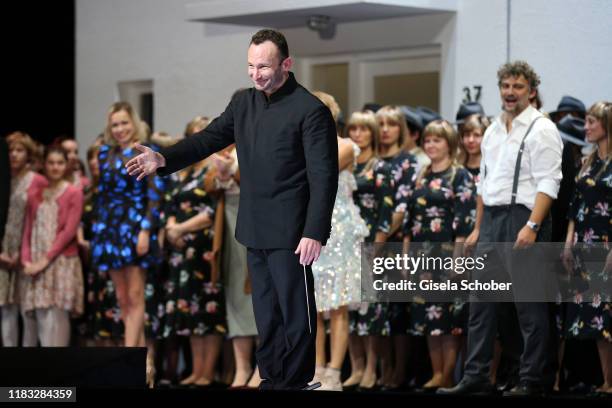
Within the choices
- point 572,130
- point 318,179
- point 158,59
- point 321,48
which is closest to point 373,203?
point 572,130

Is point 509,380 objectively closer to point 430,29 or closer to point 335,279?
point 335,279

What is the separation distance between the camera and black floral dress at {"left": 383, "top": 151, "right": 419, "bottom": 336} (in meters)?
6.94

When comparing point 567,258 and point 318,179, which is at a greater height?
point 318,179

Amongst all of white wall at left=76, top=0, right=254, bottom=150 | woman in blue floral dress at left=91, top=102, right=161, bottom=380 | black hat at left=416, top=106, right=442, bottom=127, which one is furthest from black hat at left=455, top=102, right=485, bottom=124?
white wall at left=76, top=0, right=254, bottom=150

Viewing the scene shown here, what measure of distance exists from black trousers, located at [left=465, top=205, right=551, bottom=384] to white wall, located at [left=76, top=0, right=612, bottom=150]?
1.34 meters

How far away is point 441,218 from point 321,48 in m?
2.53

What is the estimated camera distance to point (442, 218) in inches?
268

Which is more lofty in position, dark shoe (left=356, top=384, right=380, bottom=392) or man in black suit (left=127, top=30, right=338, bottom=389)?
man in black suit (left=127, top=30, right=338, bottom=389)

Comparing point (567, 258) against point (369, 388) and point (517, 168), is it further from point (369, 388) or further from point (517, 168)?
point (369, 388)

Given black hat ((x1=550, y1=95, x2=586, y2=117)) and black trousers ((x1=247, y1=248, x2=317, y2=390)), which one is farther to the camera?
black hat ((x1=550, y1=95, x2=586, y2=117))

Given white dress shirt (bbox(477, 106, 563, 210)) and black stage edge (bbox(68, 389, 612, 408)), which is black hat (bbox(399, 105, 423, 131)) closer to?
white dress shirt (bbox(477, 106, 563, 210))

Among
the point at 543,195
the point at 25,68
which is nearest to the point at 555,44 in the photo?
the point at 543,195

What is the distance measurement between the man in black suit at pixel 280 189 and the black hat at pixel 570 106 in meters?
2.53

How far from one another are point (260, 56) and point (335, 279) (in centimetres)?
230
